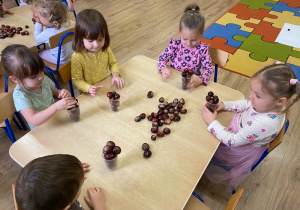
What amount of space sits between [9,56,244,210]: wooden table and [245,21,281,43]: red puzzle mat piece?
280 centimetres

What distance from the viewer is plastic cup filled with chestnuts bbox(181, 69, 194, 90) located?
1305mm

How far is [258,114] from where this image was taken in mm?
1173

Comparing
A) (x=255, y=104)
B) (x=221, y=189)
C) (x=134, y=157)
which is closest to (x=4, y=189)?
(x=134, y=157)

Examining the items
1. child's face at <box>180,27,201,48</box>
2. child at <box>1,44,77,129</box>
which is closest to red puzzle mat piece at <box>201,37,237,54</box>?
child's face at <box>180,27,201,48</box>

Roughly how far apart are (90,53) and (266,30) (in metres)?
3.42

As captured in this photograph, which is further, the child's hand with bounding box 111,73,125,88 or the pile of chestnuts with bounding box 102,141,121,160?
the child's hand with bounding box 111,73,125,88

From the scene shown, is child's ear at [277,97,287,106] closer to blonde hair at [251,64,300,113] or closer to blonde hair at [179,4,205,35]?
blonde hair at [251,64,300,113]

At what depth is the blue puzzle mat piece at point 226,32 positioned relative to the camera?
11.4 feet

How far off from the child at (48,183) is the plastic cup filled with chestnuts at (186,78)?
83cm

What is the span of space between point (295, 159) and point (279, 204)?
52 centimetres

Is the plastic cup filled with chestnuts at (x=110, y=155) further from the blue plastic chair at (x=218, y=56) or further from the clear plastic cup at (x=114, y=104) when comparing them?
the blue plastic chair at (x=218, y=56)

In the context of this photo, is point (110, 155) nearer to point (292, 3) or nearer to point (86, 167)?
point (86, 167)

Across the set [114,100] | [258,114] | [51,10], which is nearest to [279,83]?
[258,114]

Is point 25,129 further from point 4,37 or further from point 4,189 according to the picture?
point 4,37
